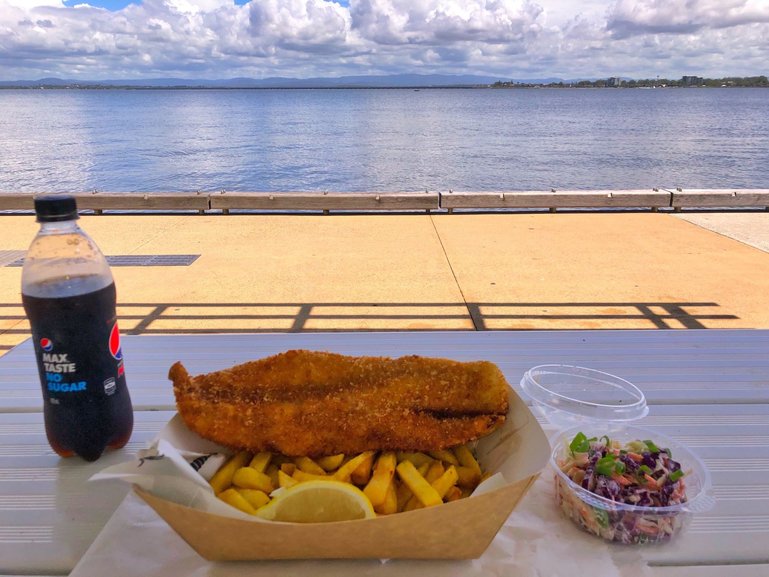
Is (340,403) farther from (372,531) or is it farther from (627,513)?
(627,513)

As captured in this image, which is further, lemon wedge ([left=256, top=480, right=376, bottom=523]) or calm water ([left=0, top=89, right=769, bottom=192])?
calm water ([left=0, top=89, right=769, bottom=192])

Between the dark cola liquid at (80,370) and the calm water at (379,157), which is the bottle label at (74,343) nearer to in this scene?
the dark cola liquid at (80,370)

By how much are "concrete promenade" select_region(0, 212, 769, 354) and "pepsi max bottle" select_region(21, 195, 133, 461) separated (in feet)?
14.2

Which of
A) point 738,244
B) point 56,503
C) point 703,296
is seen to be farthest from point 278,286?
point 738,244

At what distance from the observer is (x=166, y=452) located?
110cm

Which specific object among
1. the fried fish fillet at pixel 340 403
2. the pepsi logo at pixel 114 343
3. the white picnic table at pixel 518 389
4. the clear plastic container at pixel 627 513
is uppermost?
the pepsi logo at pixel 114 343

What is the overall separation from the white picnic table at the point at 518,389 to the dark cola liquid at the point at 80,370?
0.29 ft

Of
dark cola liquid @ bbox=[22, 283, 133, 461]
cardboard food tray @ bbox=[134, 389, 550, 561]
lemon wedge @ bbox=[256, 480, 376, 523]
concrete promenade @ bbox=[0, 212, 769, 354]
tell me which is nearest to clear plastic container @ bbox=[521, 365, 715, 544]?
cardboard food tray @ bbox=[134, 389, 550, 561]

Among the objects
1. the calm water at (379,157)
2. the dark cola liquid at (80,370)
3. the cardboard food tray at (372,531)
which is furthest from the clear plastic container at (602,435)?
the calm water at (379,157)

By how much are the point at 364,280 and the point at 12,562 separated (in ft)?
20.8

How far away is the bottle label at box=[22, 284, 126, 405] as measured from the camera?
1348 mm

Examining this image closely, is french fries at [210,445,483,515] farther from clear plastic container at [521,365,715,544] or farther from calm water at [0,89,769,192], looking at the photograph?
calm water at [0,89,769,192]

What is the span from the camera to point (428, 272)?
25.8ft

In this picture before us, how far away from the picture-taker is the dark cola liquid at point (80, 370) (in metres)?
1.35
